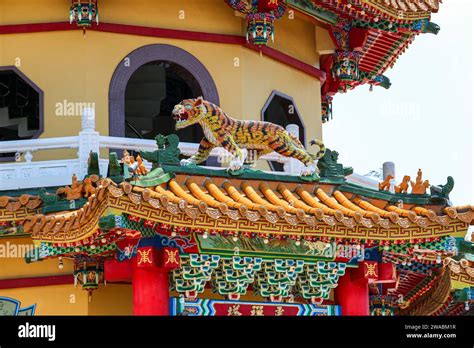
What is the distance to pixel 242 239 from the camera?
1975 centimetres

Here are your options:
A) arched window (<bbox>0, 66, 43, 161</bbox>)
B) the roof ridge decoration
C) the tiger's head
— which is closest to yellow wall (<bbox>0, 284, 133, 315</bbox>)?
the roof ridge decoration

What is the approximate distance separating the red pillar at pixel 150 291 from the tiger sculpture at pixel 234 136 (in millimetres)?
1397

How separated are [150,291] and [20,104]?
4.43m

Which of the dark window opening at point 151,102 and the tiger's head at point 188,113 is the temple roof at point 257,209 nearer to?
the tiger's head at point 188,113

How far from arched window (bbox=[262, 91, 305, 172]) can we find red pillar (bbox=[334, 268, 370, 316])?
2.82m

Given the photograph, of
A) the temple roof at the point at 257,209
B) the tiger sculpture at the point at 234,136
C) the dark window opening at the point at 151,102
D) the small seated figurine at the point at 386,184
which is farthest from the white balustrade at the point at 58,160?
the dark window opening at the point at 151,102

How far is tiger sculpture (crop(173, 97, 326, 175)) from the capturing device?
20.3 meters

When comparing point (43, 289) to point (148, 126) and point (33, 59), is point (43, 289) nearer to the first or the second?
point (33, 59)

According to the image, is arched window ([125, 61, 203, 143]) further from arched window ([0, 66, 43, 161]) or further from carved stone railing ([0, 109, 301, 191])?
carved stone railing ([0, 109, 301, 191])

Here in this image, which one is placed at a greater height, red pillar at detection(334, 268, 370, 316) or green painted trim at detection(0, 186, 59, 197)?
green painted trim at detection(0, 186, 59, 197)

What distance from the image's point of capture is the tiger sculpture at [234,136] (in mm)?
20281

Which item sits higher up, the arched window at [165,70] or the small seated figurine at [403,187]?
the arched window at [165,70]

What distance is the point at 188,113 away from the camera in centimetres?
2028
